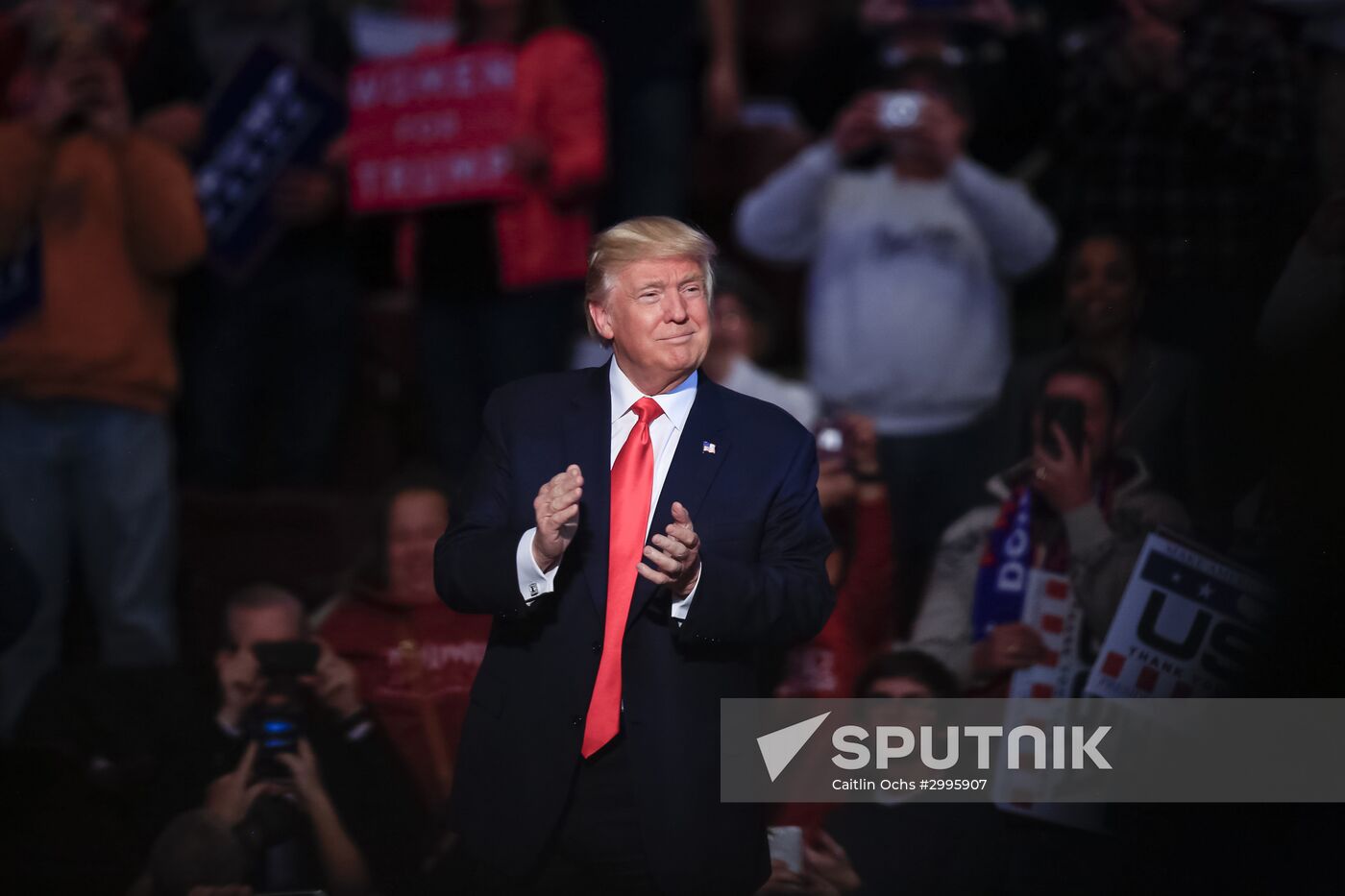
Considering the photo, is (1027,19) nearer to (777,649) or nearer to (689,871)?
(777,649)

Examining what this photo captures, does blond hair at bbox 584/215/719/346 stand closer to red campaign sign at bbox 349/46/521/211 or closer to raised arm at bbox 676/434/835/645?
raised arm at bbox 676/434/835/645

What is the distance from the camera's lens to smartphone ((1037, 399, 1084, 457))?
323 centimetres

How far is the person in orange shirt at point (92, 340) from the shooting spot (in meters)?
3.72

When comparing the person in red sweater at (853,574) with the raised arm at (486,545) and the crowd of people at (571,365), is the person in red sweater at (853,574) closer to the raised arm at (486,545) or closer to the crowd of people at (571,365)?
the crowd of people at (571,365)

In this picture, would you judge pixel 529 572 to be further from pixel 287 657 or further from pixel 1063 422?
pixel 1063 422

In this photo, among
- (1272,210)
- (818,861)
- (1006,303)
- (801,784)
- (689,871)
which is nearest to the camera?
(689,871)

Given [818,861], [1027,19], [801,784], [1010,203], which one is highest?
[1027,19]

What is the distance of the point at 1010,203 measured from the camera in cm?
377

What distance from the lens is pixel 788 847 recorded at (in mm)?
3057

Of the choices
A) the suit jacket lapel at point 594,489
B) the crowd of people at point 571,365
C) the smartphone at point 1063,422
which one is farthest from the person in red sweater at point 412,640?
the smartphone at point 1063,422

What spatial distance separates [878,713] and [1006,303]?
1.17 m

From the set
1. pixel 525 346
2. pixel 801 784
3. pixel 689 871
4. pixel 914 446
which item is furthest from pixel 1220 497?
pixel 525 346

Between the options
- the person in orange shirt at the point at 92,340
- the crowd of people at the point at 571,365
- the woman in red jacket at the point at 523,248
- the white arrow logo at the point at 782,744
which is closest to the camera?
the white arrow logo at the point at 782,744

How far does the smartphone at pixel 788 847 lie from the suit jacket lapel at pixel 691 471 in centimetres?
82
